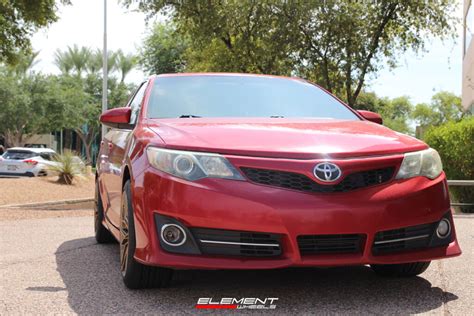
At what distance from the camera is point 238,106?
212 inches

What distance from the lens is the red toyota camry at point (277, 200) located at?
157 inches

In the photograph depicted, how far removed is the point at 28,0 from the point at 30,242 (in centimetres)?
1233

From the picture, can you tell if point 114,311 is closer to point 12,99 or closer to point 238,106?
point 238,106

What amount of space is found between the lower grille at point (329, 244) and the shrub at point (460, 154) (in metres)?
10.1

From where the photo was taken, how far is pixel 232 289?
4.63 meters

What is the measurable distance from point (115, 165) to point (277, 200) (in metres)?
2.13

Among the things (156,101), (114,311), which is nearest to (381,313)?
(114,311)

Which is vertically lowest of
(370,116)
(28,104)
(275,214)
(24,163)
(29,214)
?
(28,104)

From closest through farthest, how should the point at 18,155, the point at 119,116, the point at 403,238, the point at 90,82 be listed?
the point at 403,238, the point at 119,116, the point at 18,155, the point at 90,82

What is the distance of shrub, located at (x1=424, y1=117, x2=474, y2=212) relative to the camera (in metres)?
13.7

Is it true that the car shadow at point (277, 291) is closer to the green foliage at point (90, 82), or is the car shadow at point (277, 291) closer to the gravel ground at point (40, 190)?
the gravel ground at point (40, 190)

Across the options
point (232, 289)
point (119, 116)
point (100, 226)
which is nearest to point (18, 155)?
point (100, 226)

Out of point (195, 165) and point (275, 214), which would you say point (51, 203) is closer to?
point (195, 165)

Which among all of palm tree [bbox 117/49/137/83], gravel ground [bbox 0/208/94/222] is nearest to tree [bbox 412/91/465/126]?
palm tree [bbox 117/49/137/83]
